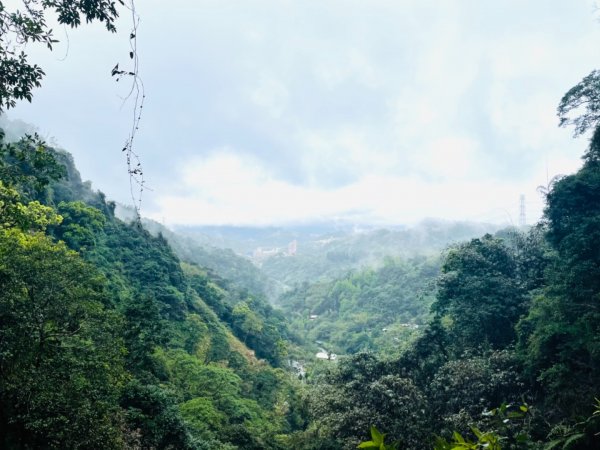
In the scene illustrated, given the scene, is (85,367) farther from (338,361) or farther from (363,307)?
(363,307)

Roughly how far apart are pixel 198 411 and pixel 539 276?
17.2 metres

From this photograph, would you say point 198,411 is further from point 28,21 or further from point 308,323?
point 308,323

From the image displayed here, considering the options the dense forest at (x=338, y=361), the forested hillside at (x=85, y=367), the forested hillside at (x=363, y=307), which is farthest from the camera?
the forested hillside at (x=363, y=307)

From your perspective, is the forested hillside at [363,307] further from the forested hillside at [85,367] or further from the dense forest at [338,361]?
the dense forest at [338,361]

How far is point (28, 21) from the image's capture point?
484 centimetres

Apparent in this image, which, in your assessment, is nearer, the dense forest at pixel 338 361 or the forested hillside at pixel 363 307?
the dense forest at pixel 338 361

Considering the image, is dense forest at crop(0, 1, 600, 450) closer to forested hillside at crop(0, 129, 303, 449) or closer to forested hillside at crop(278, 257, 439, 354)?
forested hillside at crop(0, 129, 303, 449)

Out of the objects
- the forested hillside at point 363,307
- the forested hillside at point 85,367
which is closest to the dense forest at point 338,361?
the forested hillside at point 85,367

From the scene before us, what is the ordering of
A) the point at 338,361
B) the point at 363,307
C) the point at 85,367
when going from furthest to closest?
1. the point at 363,307
2. the point at 338,361
3. the point at 85,367

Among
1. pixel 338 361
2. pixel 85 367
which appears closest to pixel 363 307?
pixel 338 361

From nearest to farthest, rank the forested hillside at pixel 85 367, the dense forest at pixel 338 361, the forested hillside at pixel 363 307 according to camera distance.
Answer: the dense forest at pixel 338 361
the forested hillside at pixel 85 367
the forested hillside at pixel 363 307

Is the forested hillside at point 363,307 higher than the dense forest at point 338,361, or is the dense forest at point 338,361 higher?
the dense forest at point 338,361

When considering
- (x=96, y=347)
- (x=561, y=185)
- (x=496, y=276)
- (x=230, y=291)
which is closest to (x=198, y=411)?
(x=96, y=347)

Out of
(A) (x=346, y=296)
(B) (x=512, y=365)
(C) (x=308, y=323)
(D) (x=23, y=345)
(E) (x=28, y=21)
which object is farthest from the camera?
(A) (x=346, y=296)
